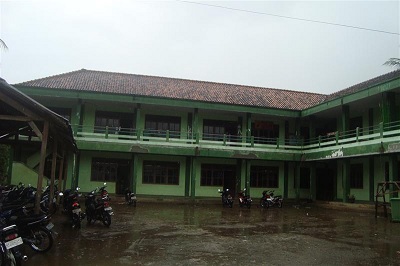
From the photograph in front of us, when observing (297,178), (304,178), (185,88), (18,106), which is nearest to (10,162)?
(185,88)

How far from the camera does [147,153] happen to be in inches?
723

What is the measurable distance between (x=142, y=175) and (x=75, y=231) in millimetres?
10970

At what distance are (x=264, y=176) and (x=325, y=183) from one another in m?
3.84

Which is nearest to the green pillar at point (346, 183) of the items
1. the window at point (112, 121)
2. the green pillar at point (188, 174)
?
the green pillar at point (188, 174)

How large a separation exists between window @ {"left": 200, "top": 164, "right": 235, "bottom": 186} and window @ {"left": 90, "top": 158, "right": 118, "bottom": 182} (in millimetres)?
4670

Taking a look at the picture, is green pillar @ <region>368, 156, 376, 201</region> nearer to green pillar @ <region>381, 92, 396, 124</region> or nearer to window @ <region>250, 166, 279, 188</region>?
green pillar @ <region>381, 92, 396, 124</region>

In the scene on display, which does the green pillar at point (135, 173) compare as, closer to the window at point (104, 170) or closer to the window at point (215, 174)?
the window at point (104, 170)

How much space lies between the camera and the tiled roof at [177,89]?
19.5 m

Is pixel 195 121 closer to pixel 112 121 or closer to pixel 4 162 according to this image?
pixel 112 121

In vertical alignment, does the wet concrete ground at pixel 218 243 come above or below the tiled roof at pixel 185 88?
below

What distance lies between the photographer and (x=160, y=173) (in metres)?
19.9

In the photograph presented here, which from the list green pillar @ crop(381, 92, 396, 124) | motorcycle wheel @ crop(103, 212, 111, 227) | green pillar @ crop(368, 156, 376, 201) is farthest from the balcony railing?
motorcycle wheel @ crop(103, 212, 111, 227)

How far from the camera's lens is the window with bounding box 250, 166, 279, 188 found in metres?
21.2

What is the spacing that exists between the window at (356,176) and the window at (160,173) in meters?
9.12
